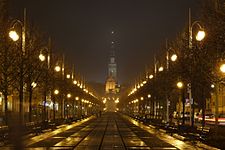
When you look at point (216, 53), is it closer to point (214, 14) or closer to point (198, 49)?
point (214, 14)

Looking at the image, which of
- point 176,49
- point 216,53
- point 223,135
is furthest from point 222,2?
point 176,49

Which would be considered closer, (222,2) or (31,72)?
(222,2)

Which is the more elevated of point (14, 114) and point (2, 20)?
point (2, 20)

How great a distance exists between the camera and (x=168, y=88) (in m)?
66.6

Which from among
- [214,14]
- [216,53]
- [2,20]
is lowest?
[216,53]

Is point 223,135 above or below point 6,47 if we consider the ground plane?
below

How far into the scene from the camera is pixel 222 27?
25.2 meters

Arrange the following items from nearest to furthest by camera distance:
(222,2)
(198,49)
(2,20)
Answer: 1. (222,2)
2. (198,49)
3. (2,20)

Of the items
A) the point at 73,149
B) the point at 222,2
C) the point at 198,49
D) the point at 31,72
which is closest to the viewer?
the point at 222,2

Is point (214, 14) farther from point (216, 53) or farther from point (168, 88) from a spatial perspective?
point (168, 88)

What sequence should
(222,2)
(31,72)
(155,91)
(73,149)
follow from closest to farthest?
(222,2), (73,149), (31,72), (155,91)

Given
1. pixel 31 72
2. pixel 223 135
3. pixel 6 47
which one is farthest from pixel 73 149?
pixel 31 72

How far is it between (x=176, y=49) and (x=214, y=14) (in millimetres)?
27993

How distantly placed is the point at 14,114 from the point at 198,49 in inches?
1404
